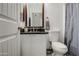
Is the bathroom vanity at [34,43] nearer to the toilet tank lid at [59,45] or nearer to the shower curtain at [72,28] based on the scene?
the toilet tank lid at [59,45]

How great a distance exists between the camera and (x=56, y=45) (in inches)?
88.0

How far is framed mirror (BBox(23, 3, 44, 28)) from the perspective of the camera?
2379mm

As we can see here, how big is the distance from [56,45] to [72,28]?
0.54 m

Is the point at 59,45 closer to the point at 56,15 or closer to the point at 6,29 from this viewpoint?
the point at 56,15

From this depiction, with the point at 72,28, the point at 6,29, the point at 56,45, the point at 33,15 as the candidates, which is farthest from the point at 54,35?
the point at 6,29

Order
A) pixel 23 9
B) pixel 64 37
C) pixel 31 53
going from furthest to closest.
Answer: pixel 64 37 → pixel 23 9 → pixel 31 53

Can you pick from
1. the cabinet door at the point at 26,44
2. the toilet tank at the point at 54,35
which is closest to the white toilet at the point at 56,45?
the toilet tank at the point at 54,35

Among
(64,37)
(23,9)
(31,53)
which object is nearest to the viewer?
(31,53)

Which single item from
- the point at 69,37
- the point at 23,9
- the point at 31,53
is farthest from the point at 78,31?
the point at 23,9

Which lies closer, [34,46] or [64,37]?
[34,46]

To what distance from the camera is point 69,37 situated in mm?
2482

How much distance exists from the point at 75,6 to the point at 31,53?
1.30 metres

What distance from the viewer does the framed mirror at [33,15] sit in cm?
238

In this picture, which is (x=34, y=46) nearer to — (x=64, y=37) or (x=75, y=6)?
(x=64, y=37)
